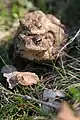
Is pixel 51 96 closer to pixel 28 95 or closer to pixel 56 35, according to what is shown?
pixel 28 95

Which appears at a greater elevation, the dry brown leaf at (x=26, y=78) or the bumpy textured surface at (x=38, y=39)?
the bumpy textured surface at (x=38, y=39)

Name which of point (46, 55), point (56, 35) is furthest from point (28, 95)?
→ point (56, 35)

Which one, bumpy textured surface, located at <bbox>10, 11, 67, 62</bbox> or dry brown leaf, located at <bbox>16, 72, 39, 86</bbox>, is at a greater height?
bumpy textured surface, located at <bbox>10, 11, 67, 62</bbox>

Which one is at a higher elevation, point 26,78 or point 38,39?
point 38,39
